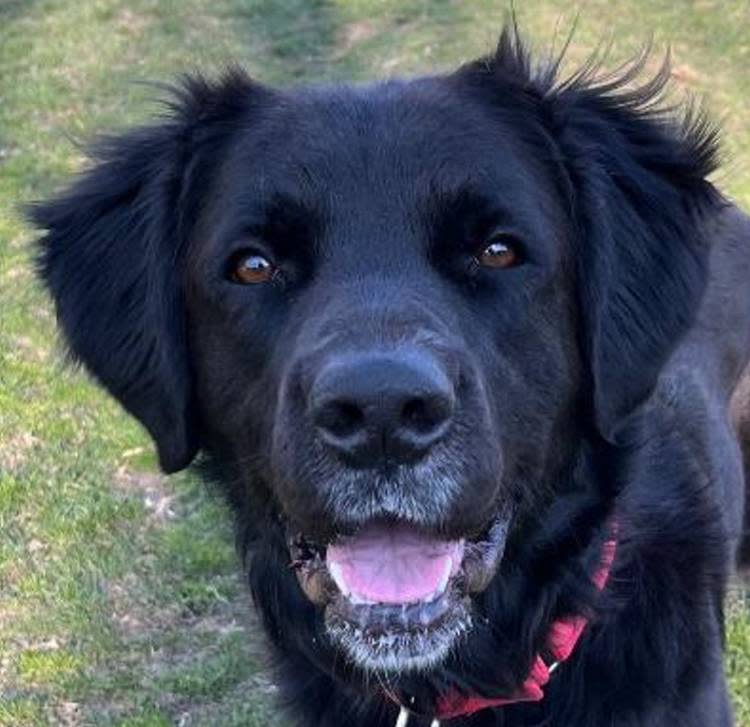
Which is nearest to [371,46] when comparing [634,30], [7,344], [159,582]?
[634,30]

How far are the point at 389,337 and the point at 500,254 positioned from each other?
416 millimetres

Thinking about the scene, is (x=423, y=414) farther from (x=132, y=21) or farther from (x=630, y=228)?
(x=132, y=21)

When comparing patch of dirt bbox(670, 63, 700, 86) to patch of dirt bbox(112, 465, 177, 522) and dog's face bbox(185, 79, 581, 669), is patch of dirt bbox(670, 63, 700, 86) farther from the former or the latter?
dog's face bbox(185, 79, 581, 669)

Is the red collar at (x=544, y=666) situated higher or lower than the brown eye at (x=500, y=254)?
lower

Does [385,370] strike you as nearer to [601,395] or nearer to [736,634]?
[601,395]

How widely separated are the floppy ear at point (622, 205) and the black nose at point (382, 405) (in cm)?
65

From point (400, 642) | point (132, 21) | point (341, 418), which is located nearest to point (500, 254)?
point (341, 418)

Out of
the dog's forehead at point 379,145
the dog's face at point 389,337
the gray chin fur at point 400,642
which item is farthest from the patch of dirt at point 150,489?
the gray chin fur at point 400,642

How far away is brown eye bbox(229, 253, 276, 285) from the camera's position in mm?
2887

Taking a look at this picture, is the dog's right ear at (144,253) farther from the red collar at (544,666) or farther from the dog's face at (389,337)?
the red collar at (544,666)

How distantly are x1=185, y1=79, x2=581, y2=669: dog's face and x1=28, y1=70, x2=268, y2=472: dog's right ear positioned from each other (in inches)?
2.9

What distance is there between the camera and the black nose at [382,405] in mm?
2404

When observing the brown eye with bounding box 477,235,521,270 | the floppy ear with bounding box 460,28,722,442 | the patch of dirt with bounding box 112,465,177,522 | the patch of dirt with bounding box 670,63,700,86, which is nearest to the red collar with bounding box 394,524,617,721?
the floppy ear with bounding box 460,28,722,442

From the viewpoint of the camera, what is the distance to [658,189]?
312 cm
